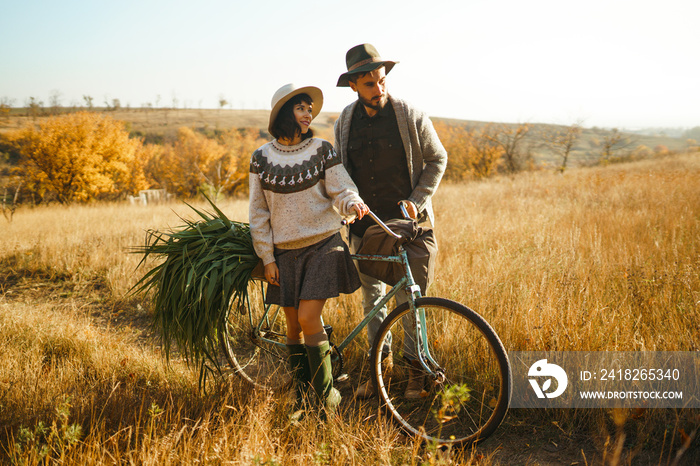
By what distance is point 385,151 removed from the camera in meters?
2.91

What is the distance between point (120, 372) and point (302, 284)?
1829 mm

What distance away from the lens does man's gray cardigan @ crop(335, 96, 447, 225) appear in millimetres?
2842

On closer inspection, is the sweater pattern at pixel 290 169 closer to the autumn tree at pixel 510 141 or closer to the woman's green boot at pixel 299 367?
the woman's green boot at pixel 299 367

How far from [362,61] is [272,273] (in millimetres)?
1564

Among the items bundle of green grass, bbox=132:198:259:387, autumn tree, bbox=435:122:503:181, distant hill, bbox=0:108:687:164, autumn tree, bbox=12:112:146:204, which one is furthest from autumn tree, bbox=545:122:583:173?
distant hill, bbox=0:108:687:164

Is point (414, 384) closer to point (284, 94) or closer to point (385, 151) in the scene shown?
point (385, 151)

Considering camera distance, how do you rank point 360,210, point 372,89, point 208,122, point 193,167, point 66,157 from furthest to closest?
point 208,122
point 193,167
point 66,157
point 372,89
point 360,210

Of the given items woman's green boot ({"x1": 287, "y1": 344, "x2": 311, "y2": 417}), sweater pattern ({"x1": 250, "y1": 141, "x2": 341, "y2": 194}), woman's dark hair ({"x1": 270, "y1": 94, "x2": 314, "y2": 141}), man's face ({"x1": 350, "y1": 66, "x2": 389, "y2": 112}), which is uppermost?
man's face ({"x1": 350, "y1": 66, "x2": 389, "y2": 112})

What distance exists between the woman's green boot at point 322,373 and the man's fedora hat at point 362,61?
182 centimetres

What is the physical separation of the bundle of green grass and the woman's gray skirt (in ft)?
0.84

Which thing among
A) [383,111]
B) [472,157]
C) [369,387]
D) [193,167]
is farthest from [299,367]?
[193,167]

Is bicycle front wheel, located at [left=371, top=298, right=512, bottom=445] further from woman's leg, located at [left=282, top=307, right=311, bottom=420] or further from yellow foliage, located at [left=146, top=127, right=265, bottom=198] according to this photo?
yellow foliage, located at [left=146, top=127, right=265, bottom=198]

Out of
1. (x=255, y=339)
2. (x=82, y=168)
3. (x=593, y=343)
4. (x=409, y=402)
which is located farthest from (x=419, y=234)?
(x=82, y=168)

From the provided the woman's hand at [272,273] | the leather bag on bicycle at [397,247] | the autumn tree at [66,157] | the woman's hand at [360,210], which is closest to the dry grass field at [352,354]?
the woman's hand at [272,273]
